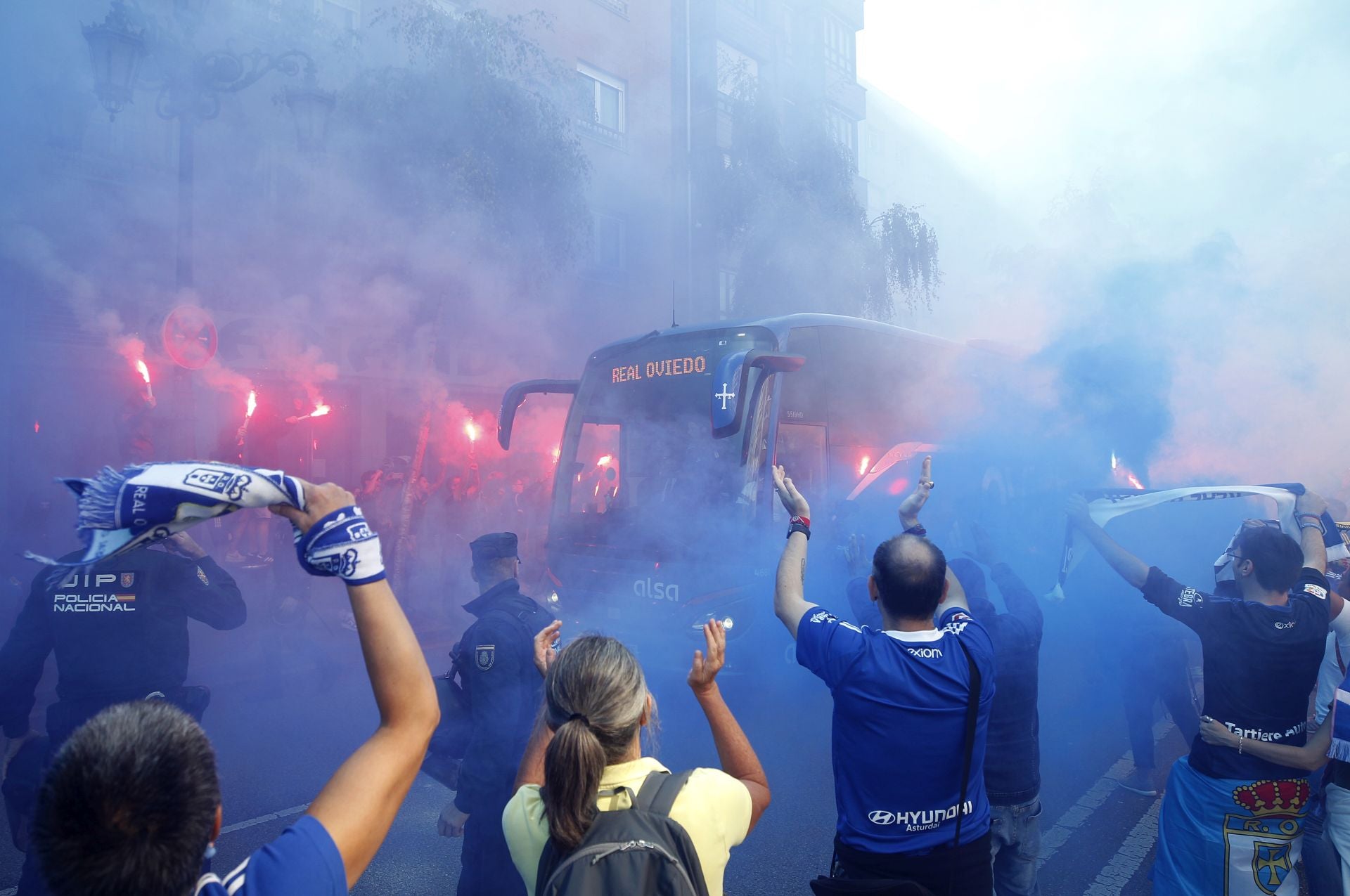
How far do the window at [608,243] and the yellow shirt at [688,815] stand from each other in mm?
15378

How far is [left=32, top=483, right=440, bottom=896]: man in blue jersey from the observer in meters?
0.93

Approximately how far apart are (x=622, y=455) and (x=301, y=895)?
17.2 ft

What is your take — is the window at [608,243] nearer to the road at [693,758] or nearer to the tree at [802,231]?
the tree at [802,231]

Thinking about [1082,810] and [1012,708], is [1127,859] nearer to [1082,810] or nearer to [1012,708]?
[1082,810]

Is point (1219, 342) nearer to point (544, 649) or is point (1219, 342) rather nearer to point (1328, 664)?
point (1328, 664)

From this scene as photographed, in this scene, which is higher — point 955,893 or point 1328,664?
point 1328,664

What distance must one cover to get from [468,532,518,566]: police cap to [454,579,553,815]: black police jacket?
0.31 metres

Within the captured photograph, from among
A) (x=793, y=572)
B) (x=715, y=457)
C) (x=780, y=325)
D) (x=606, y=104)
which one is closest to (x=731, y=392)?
(x=715, y=457)

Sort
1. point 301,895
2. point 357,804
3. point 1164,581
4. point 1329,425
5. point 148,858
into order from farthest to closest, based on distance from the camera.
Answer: point 1329,425 < point 1164,581 < point 357,804 < point 301,895 < point 148,858

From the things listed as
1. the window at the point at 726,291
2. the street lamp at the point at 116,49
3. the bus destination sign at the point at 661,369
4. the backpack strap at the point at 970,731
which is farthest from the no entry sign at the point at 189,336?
the window at the point at 726,291

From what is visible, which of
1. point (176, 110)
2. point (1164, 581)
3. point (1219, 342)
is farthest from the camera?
point (1219, 342)

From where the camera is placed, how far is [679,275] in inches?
665

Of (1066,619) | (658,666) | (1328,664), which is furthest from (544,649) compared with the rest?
(1066,619)

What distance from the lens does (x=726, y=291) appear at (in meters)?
17.8
